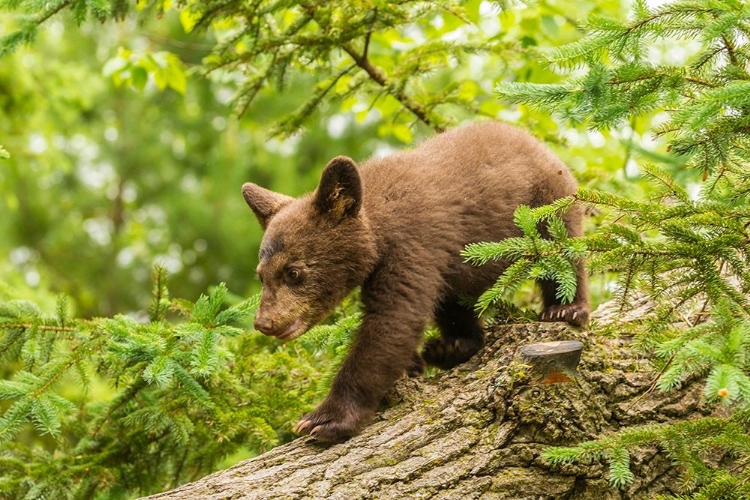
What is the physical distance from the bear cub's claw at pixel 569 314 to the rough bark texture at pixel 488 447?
440 millimetres

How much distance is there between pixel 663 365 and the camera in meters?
4.08

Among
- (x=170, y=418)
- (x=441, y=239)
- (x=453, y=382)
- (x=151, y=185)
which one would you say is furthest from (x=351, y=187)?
(x=151, y=185)

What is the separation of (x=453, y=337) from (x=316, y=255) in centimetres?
111

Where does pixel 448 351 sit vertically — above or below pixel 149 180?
below

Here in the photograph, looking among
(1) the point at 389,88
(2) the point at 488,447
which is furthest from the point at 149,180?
(2) the point at 488,447

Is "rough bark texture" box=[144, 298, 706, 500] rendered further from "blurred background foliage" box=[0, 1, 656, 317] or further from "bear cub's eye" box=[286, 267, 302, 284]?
"blurred background foliage" box=[0, 1, 656, 317]

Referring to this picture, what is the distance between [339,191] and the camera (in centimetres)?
511

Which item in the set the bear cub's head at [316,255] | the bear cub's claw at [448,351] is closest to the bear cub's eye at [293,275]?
the bear cub's head at [316,255]

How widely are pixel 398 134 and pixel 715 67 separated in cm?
468

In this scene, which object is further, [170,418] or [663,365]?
[170,418]

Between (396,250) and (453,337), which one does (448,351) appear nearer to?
(453,337)

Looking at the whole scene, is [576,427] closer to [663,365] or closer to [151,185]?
[663,365]

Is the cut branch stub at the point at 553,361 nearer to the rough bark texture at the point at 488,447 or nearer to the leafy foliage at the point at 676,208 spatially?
the rough bark texture at the point at 488,447

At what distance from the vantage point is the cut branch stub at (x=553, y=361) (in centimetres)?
421
